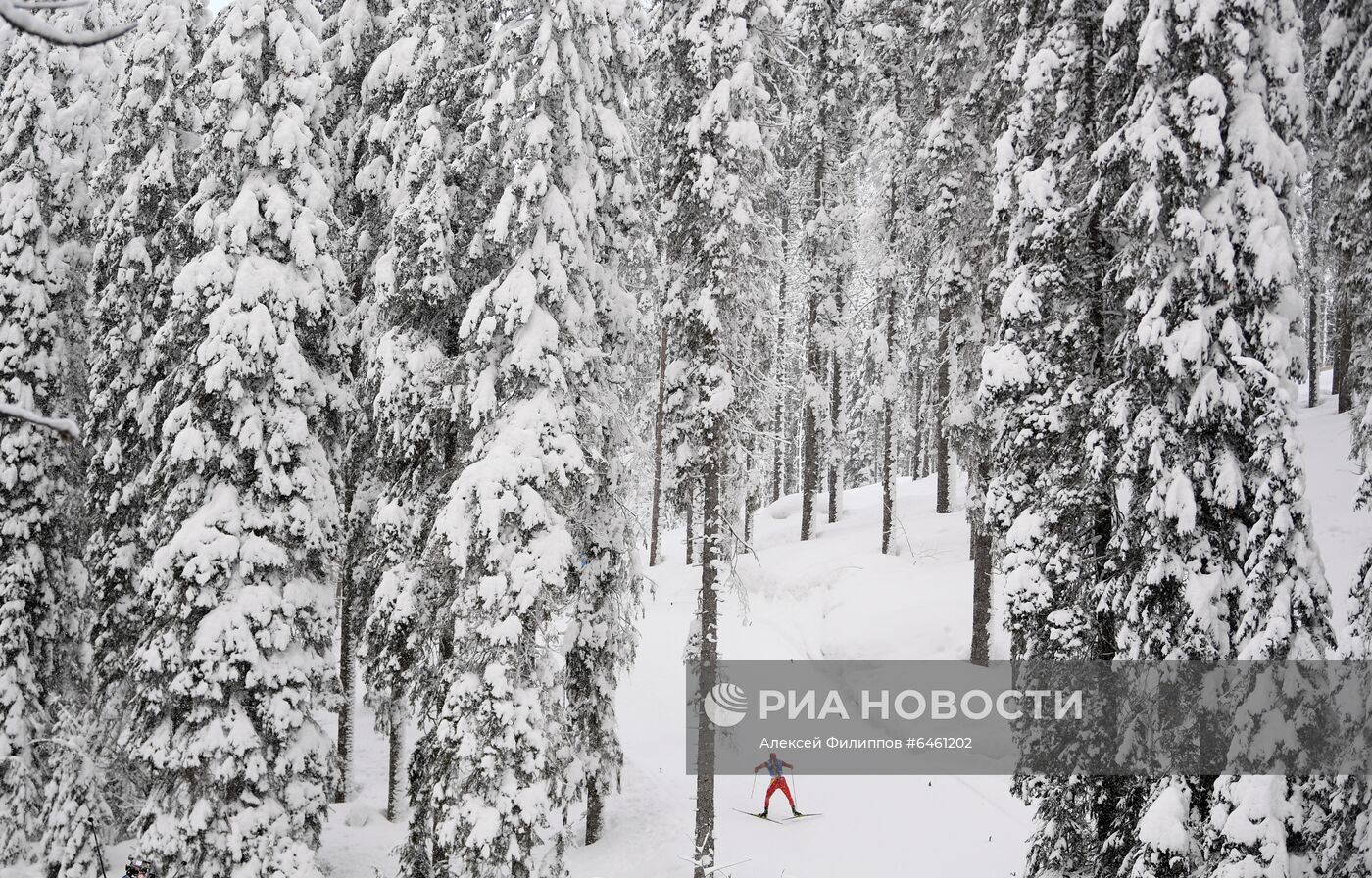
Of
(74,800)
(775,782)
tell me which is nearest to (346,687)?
(74,800)

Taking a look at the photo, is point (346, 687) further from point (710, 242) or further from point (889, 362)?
point (889, 362)

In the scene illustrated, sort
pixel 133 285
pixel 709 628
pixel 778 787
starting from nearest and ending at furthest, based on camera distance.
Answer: pixel 709 628 → pixel 133 285 → pixel 778 787

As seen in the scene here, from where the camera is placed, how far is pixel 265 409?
44.3 feet

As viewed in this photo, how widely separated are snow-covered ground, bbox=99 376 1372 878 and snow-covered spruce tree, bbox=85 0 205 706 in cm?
611

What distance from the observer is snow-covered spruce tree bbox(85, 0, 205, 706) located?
15859 mm

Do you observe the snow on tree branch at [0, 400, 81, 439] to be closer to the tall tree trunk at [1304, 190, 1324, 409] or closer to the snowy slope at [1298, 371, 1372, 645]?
the snowy slope at [1298, 371, 1372, 645]

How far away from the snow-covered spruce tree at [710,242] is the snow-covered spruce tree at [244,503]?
5729mm

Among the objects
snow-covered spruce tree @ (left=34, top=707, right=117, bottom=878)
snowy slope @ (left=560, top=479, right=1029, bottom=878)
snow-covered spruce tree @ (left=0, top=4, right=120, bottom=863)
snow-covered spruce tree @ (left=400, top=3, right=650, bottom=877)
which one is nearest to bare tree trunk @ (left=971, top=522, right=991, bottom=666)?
snowy slope @ (left=560, top=479, right=1029, bottom=878)

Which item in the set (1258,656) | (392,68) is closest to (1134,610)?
(1258,656)

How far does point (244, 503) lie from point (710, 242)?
8.21 metres

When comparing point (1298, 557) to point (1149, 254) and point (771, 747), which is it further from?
point (771, 747)

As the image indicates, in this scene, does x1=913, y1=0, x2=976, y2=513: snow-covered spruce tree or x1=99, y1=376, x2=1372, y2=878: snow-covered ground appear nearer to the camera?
x1=99, y1=376, x2=1372, y2=878: snow-covered ground

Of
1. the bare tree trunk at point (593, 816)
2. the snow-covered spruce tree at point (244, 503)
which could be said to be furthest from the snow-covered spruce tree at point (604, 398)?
the snow-covered spruce tree at point (244, 503)

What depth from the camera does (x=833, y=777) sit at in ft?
62.9
